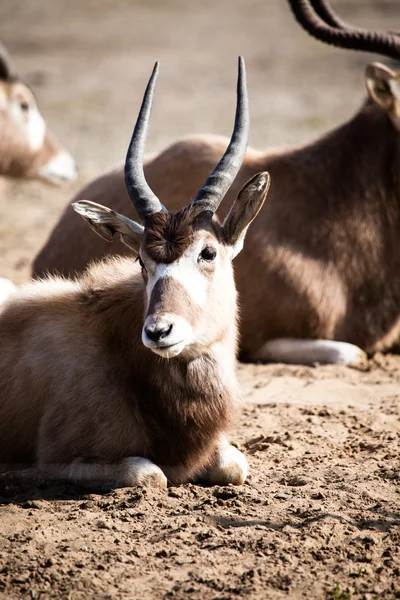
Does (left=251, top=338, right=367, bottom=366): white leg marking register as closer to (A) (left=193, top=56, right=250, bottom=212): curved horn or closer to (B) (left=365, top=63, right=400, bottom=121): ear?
(B) (left=365, top=63, right=400, bottom=121): ear

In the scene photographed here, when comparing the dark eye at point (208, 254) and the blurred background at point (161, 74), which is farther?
the blurred background at point (161, 74)

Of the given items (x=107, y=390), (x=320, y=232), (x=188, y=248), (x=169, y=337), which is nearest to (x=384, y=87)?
(x=320, y=232)

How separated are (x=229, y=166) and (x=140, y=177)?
53 centimetres

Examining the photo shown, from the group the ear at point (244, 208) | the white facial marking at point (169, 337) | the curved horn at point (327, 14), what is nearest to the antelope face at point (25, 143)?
the curved horn at point (327, 14)

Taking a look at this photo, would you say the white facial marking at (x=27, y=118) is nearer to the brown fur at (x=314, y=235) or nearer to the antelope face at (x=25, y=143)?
the antelope face at (x=25, y=143)

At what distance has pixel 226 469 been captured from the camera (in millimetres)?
5555

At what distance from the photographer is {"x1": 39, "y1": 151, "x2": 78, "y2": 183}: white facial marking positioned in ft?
38.1

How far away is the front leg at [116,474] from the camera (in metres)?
5.26

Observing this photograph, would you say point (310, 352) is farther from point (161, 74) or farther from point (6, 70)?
point (161, 74)

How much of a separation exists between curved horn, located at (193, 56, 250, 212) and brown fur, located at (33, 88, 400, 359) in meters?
2.22

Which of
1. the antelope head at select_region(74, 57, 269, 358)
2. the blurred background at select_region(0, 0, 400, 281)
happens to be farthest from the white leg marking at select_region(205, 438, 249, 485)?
the blurred background at select_region(0, 0, 400, 281)

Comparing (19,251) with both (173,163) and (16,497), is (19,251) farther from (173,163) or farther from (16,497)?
(16,497)

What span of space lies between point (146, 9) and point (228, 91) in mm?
10457

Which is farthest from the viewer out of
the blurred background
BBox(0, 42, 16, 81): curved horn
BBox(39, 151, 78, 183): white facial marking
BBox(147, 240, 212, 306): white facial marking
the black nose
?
the blurred background
